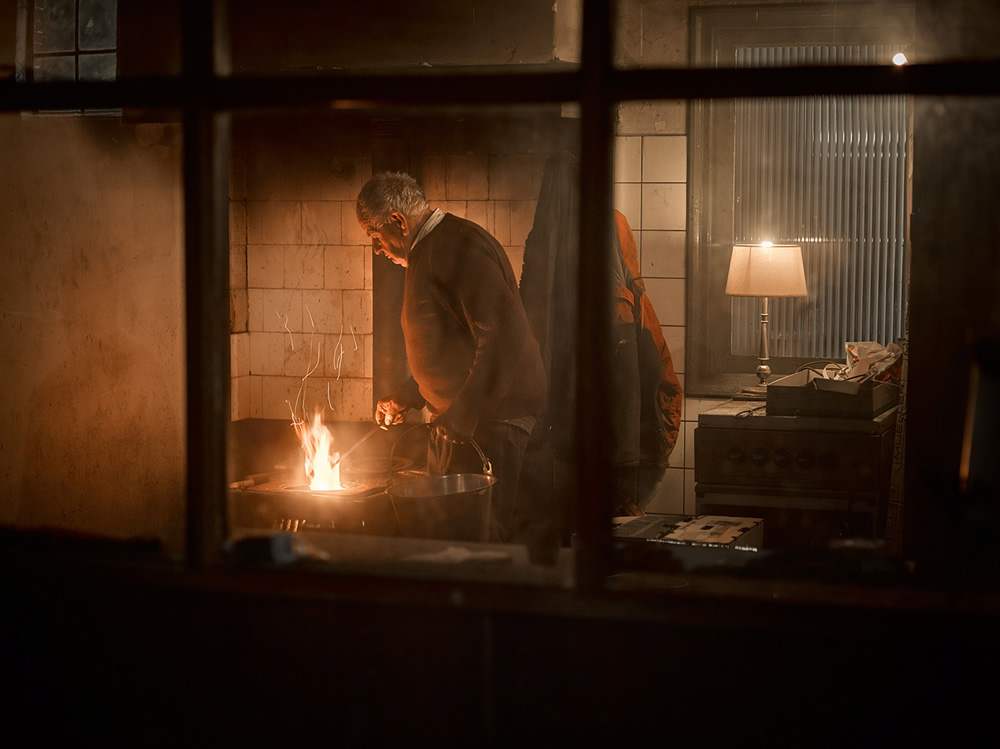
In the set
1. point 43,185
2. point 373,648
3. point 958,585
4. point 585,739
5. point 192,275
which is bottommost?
point 585,739

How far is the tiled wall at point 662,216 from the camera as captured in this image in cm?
533

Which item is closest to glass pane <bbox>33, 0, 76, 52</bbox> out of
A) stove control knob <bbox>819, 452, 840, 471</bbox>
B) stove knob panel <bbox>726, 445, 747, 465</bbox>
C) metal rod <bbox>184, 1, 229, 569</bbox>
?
metal rod <bbox>184, 1, 229, 569</bbox>

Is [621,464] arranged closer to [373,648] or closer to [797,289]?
[797,289]

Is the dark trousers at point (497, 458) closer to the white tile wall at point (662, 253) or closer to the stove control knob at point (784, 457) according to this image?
the stove control knob at point (784, 457)

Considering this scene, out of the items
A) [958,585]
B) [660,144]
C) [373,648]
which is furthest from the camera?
[660,144]

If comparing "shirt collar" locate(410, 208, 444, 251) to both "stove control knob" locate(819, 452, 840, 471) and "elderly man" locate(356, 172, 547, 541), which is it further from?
"stove control knob" locate(819, 452, 840, 471)

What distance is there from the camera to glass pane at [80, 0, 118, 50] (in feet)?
15.2

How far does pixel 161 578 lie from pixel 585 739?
91 cm

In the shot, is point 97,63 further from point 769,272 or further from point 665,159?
point 769,272

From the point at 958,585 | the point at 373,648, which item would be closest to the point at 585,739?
the point at 373,648

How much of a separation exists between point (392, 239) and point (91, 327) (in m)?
1.48

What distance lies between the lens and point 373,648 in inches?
74.9

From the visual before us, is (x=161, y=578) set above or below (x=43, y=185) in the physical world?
below

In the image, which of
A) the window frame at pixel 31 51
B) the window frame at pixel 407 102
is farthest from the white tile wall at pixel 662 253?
the window frame at pixel 407 102
